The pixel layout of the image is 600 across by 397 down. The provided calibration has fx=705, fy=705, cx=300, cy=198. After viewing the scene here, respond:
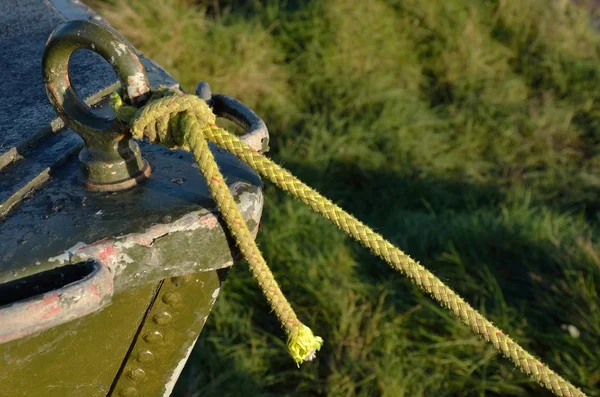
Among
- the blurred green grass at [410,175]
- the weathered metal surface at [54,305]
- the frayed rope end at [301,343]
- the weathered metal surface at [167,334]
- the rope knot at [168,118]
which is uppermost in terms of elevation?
the rope knot at [168,118]

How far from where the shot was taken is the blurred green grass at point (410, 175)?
251 centimetres

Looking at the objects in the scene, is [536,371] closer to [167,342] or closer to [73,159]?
[167,342]

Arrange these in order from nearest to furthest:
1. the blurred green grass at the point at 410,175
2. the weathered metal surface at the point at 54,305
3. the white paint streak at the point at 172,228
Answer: the weathered metal surface at the point at 54,305 → the white paint streak at the point at 172,228 → the blurred green grass at the point at 410,175

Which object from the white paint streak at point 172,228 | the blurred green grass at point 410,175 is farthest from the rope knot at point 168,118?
the blurred green grass at point 410,175

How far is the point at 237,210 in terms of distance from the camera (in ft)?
3.96

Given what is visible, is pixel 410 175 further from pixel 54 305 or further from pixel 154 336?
pixel 54 305

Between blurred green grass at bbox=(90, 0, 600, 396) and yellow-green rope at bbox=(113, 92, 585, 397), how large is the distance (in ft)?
3.54

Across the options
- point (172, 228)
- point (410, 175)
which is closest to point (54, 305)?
point (172, 228)

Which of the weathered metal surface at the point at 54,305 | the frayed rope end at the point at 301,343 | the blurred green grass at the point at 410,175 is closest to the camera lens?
the weathered metal surface at the point at 54,305

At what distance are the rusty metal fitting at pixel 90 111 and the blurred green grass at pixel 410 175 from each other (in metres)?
1.34

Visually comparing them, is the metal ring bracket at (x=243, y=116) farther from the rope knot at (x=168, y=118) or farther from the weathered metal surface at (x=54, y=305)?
the weathered metal surface at (x=54, y=305)

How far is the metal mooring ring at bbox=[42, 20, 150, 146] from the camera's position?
3.87 ft

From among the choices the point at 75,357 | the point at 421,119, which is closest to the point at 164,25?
the point at 421,119

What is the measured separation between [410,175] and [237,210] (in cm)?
255
